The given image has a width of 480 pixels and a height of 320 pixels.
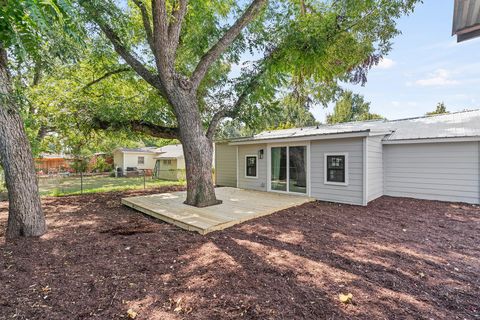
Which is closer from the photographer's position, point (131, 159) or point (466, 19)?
point (466, 19)

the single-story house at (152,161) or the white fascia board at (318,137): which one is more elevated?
the white fascia board at (318,137)

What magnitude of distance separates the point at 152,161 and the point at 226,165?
18.1 m

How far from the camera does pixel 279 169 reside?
28.0 feet

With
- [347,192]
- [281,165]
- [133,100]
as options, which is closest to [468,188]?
[347,192]

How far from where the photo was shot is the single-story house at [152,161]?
817 inches

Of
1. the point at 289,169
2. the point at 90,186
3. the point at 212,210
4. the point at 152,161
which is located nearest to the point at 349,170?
the point at 289,169

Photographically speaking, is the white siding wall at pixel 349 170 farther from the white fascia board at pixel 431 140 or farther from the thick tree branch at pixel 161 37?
the thick tree branch at pixel 161 37

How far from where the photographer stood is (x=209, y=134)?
6836 mm

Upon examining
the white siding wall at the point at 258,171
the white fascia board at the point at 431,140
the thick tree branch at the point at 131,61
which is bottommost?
the white siding wall at the point at 258,171

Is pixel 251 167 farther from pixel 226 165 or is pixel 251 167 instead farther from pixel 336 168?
pixel 336 168

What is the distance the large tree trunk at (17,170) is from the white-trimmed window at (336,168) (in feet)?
23.1

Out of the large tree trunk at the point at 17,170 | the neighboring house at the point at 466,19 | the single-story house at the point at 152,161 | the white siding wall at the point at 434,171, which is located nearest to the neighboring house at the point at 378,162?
the white siding wall at the point at 434,171

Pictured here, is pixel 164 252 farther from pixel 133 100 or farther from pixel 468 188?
pixel 468 188

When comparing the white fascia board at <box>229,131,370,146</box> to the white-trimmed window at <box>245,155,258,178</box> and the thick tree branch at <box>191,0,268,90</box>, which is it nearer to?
the white-trimmed window at <box>245,155,258,178</box>
